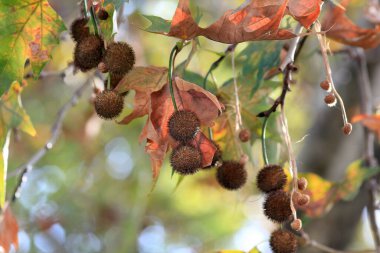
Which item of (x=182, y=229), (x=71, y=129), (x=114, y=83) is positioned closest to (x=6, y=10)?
(x=114, y=83)

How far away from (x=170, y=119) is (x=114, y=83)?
0.19m

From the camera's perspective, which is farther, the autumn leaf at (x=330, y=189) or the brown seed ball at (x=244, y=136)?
the autumn leaf at (x=330, y=189)

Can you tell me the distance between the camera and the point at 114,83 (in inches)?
61.6

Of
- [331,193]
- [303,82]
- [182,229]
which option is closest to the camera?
[331,193]

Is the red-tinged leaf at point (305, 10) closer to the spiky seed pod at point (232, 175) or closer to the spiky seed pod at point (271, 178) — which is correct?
the spiky seed pod at point (271, 178)

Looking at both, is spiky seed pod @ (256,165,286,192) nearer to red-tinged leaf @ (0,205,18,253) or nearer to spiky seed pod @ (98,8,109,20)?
spiky seed pod @ (98,8,109,20)

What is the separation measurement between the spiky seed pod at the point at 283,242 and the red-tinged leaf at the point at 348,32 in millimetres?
634

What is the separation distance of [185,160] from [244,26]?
28cm

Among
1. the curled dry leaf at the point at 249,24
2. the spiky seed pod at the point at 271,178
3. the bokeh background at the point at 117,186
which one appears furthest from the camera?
the bokeh background at the point at 117,186

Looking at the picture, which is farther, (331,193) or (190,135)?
(331,193)

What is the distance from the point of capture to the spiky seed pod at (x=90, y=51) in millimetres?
1467

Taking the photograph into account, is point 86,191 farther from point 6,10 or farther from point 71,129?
point 6,10

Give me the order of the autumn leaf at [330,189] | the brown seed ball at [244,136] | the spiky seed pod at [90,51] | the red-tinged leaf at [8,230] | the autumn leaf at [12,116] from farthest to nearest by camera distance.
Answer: the autumn leaf at [330,189], the red-tinged leaf at [8,230], the autumn leaf at [12,116], the brown seed ball at [244,136], the spiky seed pod at [90,51]

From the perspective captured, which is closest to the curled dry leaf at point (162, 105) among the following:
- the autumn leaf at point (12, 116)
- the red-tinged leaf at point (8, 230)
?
the autumn leaf at point (12, 116)
